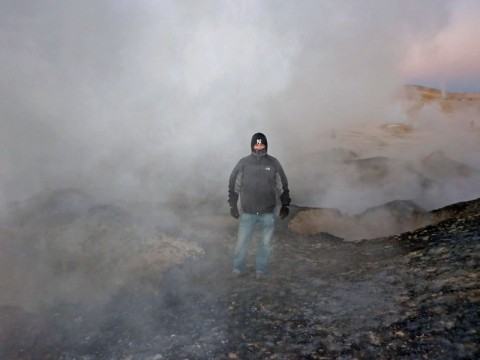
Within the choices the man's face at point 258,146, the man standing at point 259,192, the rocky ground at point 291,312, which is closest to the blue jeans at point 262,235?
the man standing at point 259,192

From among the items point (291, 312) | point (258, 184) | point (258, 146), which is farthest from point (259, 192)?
point (291, 312)

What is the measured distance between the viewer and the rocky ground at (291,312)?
2.78 metres

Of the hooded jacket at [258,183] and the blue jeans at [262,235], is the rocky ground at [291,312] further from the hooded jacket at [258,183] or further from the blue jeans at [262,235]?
the hooded jacket at [258,183]

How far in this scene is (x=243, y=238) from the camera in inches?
158

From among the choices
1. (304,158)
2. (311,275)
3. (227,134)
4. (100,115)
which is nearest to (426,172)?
(304,158)

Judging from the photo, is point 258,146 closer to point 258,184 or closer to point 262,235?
point 258,184

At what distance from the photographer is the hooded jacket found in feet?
12.6

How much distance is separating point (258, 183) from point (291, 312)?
1115mm

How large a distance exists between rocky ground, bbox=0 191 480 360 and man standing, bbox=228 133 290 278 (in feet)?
1.11

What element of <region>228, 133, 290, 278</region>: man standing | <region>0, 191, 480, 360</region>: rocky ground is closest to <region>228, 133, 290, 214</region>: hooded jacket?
<region>228, 133, 290, 278</region>: man standing

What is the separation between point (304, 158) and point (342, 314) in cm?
590

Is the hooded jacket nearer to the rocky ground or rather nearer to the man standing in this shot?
the man standing

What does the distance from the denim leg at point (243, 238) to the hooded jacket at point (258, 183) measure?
76mm

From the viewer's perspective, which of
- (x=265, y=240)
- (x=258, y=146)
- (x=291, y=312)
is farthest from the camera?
(x=265, y=240)
